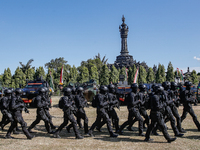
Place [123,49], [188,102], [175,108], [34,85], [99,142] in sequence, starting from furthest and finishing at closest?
[123,49] → [34,85] → [188,102] → [175,108] → [99,142]

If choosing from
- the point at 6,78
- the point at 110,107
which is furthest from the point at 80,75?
the point at 110,107

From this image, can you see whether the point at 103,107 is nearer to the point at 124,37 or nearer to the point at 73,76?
the point at 73,76

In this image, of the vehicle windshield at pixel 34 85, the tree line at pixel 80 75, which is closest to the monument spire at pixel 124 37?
the tree line at pixel 80 75

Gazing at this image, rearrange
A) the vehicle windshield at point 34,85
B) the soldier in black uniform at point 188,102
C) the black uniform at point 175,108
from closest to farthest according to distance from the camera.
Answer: the black uniform at point 175,108 < the soldier in black uniform at point 188,102 < the vehicle windshield at point 34,85

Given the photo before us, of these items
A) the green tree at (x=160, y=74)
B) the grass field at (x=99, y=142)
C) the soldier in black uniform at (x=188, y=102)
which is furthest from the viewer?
the green tree at (x=160, y=74)

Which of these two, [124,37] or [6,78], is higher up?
[124,37]

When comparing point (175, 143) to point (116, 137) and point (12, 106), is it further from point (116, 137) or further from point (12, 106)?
point (12, 106)

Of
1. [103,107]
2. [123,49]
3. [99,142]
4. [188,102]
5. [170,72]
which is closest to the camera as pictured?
[99,142]

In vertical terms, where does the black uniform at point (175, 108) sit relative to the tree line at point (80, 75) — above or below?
below

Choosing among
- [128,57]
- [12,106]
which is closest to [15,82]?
[12,106]

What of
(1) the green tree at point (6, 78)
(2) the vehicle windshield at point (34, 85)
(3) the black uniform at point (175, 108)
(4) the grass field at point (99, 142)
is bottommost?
(4) the grass field at point (99, 142)

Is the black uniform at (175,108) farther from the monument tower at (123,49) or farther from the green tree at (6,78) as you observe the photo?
the monument tower at (123,49)

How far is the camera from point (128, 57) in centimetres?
9225

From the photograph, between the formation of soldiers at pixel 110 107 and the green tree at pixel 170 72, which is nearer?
the formation of soldiers at pixel 110 107
